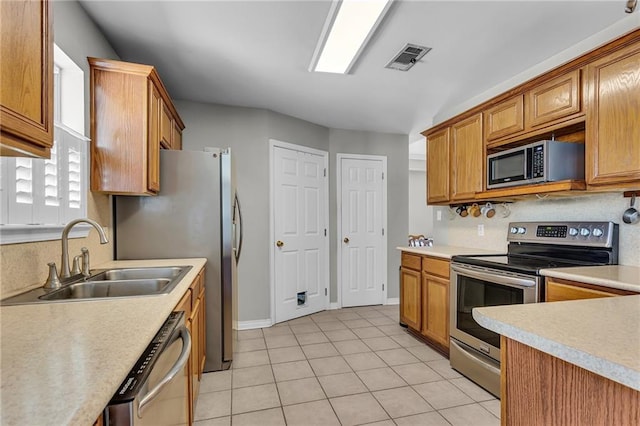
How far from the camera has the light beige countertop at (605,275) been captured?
1518 millimetres

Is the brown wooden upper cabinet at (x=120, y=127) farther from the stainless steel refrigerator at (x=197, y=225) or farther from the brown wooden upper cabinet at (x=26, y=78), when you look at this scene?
the brown wooden upper cabinet at (x=26, y=78)

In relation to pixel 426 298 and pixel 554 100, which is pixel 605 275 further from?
pixel 426 298

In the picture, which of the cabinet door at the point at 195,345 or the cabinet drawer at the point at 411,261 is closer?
the cabinet door at the point at 195,345

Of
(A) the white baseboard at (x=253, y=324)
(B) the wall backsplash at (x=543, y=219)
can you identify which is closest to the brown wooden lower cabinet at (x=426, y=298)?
(B) the wall backsplash at (x=543, y=219)

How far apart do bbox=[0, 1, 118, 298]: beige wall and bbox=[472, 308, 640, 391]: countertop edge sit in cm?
182

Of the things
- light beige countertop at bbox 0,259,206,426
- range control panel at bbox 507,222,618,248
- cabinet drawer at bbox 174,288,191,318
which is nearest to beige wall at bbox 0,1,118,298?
light beige countertop at bbox 0,259,206,426

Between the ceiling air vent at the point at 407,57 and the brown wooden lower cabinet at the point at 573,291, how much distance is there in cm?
176

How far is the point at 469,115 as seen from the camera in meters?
2.91

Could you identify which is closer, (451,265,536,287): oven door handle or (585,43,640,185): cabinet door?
(585,43,640,185): cabinet door

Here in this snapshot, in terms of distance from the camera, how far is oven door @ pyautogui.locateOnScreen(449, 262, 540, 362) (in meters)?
2.04

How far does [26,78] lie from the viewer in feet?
2.79

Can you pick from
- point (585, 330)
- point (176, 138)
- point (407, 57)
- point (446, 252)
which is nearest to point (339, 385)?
point (446, 252)

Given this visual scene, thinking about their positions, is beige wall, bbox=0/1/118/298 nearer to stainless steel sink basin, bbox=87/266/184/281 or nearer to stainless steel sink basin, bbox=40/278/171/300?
stainless steel sink basin, bbox=40/278/171/300

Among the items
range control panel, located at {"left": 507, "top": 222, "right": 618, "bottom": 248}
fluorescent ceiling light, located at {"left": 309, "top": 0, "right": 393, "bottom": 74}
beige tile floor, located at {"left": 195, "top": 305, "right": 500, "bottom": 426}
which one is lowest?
beige tile floor, located at {"left": 195, "top": 305, "right": 500, "bottom": 426}
